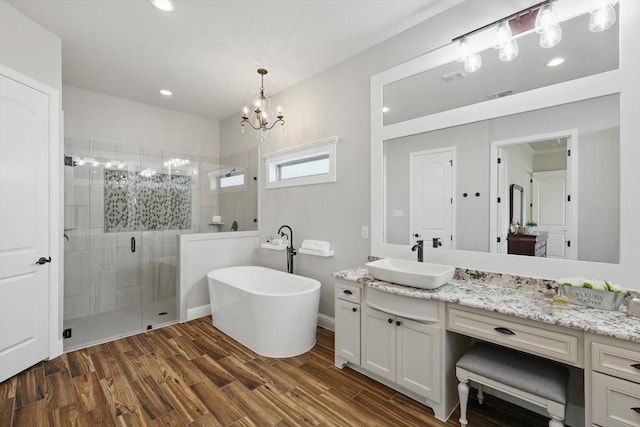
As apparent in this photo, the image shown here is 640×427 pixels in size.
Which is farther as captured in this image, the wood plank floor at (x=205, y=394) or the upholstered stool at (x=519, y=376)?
the wood plank floor at (x=205, y=394)

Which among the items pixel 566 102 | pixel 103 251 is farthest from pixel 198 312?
pixel 566 102

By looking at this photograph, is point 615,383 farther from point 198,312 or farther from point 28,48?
point 28,48

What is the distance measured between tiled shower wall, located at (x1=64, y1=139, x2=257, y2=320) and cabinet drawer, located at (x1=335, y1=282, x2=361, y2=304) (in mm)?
2429

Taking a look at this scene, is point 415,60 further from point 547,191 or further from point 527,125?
point 547,191

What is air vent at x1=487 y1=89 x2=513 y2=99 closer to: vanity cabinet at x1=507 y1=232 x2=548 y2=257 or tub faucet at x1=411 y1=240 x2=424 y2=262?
vanity cabinet at x1=507 y1=232 x2=548 y2=257

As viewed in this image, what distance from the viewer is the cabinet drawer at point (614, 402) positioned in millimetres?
1272

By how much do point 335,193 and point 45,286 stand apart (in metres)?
2.83

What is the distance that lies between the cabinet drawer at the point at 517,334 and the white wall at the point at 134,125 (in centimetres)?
463

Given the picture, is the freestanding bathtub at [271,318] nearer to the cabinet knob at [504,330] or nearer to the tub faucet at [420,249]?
the tub faucet at [420,249]

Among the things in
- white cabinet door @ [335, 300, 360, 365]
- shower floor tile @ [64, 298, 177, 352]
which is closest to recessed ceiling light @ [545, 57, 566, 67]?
white cabinet door @ [335, 300, 360, 365]

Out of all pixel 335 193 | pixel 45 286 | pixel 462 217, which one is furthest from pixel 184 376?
pixel 462 217

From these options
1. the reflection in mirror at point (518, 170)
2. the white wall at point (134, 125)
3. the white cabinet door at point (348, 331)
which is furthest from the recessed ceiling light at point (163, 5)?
the white cabinet door at point (348, 331)

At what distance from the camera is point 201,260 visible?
12.1 ft

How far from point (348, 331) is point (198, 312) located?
221cm
